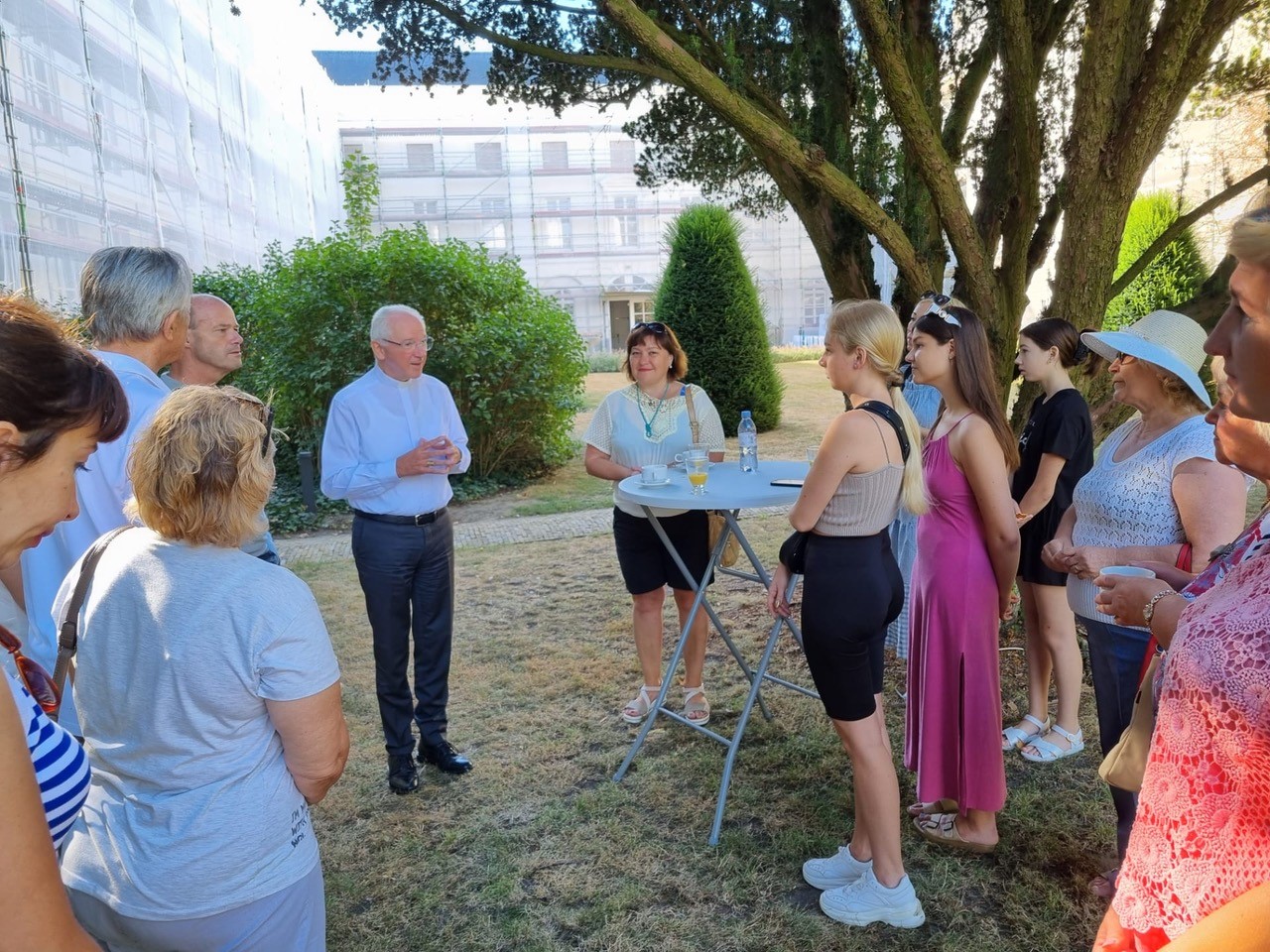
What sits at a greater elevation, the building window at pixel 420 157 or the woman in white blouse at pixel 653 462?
the building window at pixel 420 157

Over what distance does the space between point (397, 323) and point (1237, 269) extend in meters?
3.14

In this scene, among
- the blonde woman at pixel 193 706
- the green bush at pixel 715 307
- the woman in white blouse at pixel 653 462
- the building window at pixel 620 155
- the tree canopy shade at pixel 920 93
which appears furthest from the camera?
the building window at pixel 620 155

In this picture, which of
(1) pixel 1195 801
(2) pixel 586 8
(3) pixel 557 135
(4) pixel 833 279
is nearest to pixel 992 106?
(4) pixel 833 279

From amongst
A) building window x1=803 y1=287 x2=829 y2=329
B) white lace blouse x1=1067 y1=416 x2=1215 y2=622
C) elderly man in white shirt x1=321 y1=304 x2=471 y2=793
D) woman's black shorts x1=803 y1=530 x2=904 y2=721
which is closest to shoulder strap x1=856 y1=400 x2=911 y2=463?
woman's black shorts x1=803 y1=530 x2=904 y2=721

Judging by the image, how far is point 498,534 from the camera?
871cm

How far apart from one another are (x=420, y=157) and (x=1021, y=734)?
3757 cm

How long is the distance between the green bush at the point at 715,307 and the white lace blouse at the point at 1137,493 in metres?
10.3

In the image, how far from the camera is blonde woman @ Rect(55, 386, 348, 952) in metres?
1.60

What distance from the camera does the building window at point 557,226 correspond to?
124 feet

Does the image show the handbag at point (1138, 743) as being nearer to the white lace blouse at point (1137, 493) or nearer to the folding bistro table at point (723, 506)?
the white lace blouse at point (1137, 493)

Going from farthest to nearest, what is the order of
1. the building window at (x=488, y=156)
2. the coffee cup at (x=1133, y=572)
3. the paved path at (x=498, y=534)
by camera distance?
the building window at (x=488, y=156)
the paved path at (x=498, y=534)
the coffee cup at (x=1133, y=572)

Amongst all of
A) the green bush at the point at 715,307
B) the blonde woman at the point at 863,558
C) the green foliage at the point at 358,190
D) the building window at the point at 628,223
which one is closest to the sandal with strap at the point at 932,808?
the blonde woman at the point at 863,558

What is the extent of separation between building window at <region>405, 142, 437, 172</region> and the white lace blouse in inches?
1472

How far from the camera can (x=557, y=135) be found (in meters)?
38.3
